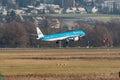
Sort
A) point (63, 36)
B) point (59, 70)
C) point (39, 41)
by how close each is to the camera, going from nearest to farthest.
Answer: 1. point (59, 70)
2. point (63, 36)
3. point (39, 41)

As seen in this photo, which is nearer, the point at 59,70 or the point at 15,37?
the point at 59,70

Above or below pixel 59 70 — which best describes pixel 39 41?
below

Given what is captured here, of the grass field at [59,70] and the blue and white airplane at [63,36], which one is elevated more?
the grass field at [59,70]

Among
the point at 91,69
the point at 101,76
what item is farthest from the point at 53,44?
the point at 101,76

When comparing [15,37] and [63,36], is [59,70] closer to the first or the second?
[63,36]

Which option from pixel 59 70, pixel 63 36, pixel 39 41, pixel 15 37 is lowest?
pixel 39 41

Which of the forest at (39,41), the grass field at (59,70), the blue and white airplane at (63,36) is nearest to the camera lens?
the grass field at (59,70)

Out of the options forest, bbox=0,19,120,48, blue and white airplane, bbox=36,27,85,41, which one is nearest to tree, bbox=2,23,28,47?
forest, bbox=0,19,120,48

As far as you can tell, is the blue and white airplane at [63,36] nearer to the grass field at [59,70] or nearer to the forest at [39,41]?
the forest at [39,41]

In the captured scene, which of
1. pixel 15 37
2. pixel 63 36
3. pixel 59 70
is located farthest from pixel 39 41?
pixel 59 70

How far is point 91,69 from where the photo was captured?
214 feet

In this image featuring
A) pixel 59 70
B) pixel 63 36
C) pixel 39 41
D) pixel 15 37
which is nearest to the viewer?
pixel 59 70

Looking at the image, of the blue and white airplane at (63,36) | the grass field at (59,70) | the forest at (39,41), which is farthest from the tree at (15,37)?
the grass field at (59,70)

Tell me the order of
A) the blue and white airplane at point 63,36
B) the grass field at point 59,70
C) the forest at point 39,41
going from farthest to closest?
the forest at point 39,41
the blue and white airplane at point 63,36
the grass field at point 59,70
